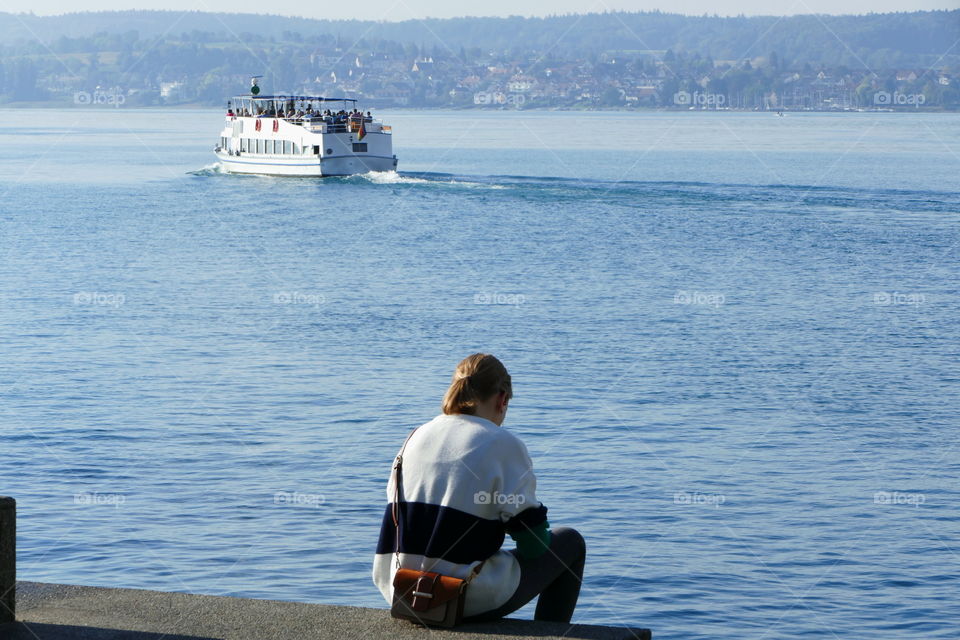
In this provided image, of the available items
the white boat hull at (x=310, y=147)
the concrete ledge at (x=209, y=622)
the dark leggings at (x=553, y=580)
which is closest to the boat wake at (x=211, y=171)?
the white boat hull at (x=310, y=147)

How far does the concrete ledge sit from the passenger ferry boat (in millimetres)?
55731

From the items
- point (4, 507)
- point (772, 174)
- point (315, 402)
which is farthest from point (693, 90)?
point (4, 507)

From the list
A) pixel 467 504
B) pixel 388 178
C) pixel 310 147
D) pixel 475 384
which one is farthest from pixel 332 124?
pixel 467 504

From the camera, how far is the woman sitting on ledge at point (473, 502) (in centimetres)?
565

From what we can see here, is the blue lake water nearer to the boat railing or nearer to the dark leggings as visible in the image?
the dark leggings

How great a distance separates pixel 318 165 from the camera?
63.5 m

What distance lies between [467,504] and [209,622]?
1405mm

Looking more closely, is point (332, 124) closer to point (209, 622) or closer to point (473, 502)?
point (209, 622)

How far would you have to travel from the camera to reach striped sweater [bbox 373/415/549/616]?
564 centimetres

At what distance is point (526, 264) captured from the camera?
38.3 metres

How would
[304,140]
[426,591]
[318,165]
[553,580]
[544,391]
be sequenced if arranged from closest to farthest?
[426,591]
[553,580]
[544,391]
[318,165]
[304,140]

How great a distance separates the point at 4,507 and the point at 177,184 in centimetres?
6183

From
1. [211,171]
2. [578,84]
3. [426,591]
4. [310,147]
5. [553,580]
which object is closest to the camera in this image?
[426,591]

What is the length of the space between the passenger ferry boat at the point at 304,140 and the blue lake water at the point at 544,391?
10.8 m
